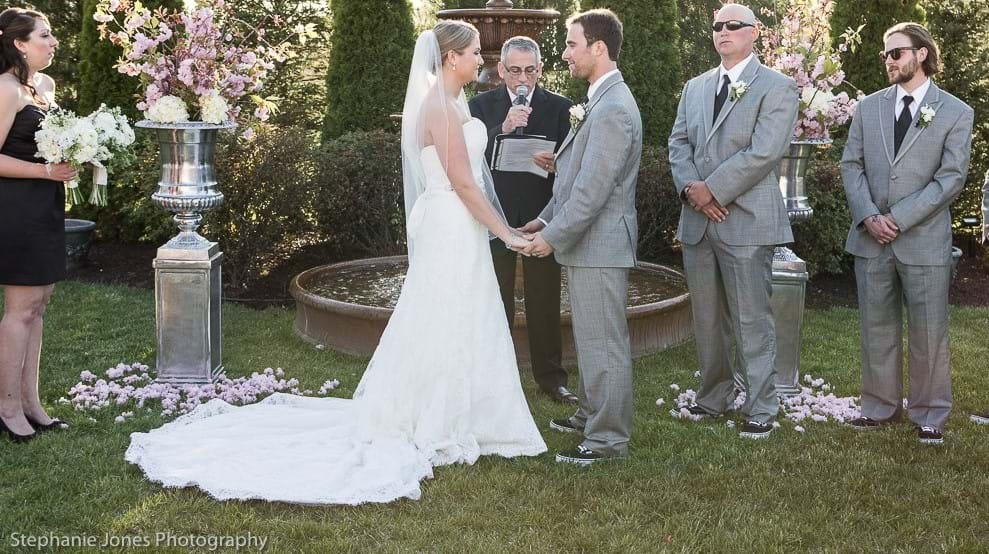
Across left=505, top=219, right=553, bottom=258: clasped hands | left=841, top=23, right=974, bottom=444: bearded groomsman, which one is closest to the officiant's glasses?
left=505, top=219, right=553, bottom=258: clasped hands

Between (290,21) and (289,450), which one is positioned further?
(290,21)

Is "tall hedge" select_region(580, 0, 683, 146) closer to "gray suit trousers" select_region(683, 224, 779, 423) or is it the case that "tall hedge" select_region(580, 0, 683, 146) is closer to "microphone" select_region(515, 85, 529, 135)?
"microphone" select_region(515, 85, 529, 135)

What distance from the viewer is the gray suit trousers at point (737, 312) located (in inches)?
205

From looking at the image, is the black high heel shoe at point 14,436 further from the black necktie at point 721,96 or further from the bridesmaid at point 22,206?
the black necktie at point 721,96

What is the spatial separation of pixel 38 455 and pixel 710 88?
3.82 meters

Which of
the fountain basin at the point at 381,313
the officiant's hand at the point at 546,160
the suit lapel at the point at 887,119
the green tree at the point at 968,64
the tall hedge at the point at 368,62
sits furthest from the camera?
the tall hedge at the point at 368,62

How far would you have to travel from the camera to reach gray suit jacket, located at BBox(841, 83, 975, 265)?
16.8 feet

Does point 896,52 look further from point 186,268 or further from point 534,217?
point 186,268

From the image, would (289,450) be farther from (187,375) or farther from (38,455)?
(187,375)

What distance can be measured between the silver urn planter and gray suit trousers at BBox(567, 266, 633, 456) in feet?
8.14

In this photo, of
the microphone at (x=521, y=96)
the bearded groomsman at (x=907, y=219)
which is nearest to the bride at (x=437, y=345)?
the microphone at (x=521, y=96)

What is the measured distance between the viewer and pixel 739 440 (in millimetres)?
5156

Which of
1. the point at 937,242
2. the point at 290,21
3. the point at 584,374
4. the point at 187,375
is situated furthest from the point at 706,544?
the point at 290,21

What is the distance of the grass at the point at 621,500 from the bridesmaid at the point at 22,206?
388 millimetres
